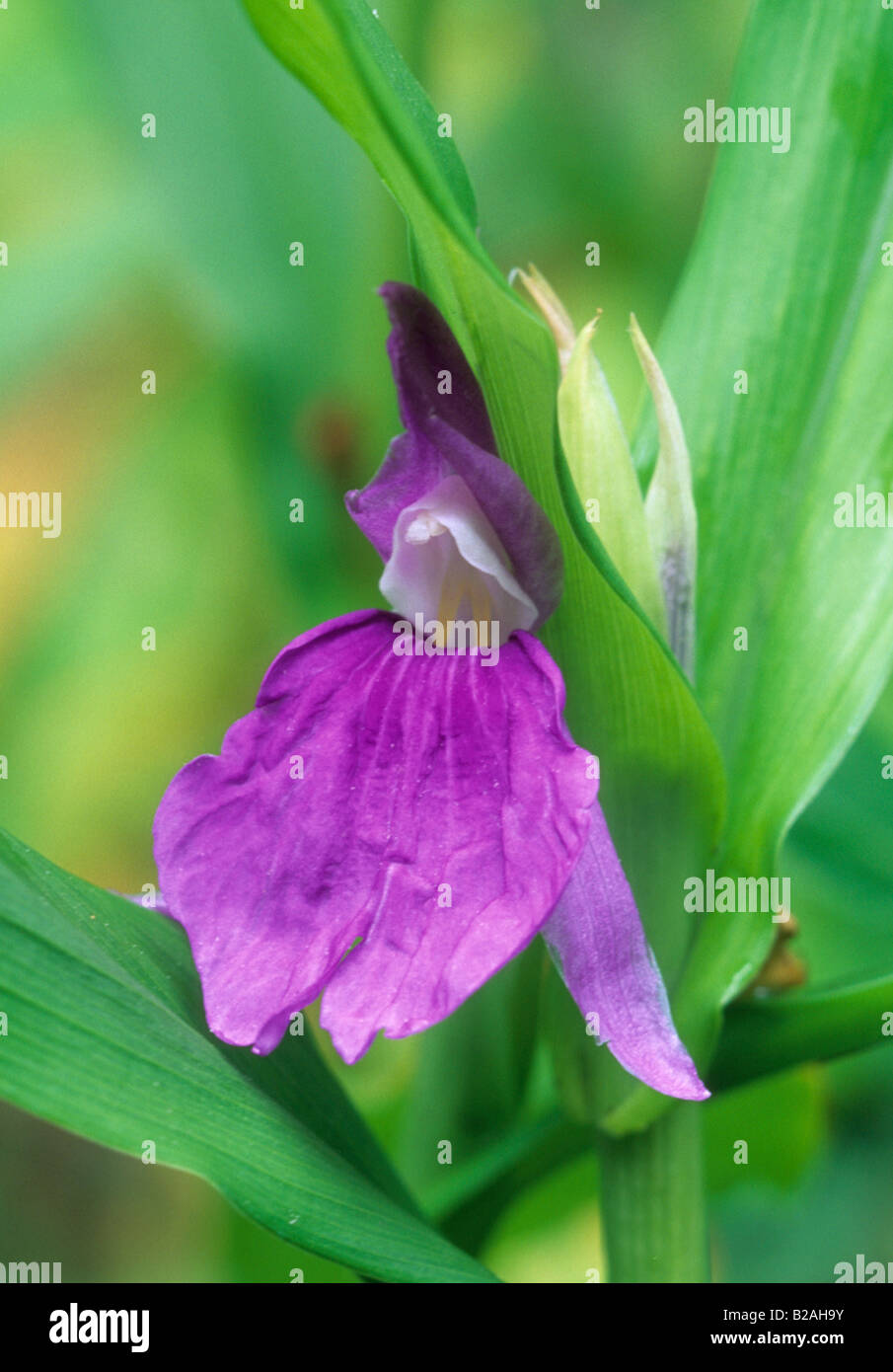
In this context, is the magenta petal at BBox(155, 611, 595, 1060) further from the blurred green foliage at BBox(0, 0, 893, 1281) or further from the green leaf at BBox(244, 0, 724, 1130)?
the blurred green foliage at BBox(0, 0, 893, 1281)

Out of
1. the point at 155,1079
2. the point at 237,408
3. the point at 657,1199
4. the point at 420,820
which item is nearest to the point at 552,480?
the point at 420,820

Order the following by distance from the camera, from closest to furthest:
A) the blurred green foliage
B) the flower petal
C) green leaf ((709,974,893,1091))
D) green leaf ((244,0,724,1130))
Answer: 1. green leaf ((244,0,724,1130))
2. the flower petal
3. green leaf ((709,974,893,1091))
4. the blurred green foliage

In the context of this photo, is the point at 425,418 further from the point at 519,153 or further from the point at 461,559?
the point at 519,153

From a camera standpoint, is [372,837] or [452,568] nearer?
[372,837]

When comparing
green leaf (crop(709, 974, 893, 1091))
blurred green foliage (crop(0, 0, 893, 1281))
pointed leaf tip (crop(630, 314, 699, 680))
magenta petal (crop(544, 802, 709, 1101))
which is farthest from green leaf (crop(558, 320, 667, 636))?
blurred green foliage (crop(0, 0, 893, 1281))

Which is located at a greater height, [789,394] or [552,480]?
[789,394]

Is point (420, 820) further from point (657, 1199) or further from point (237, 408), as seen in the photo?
point (237, 408)
